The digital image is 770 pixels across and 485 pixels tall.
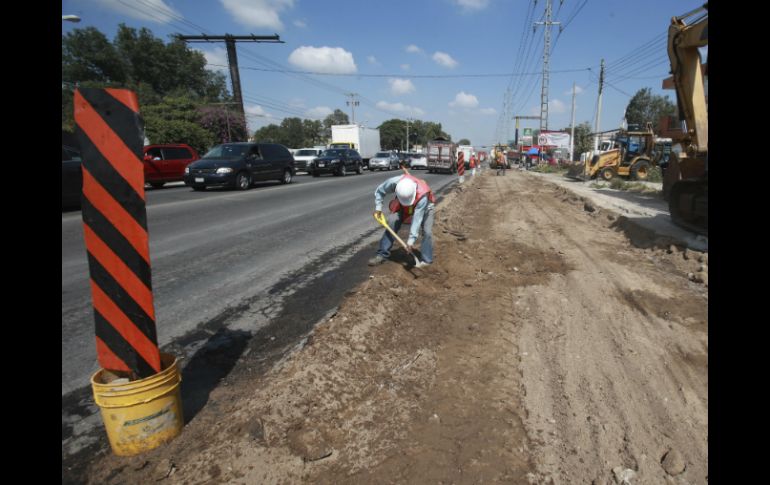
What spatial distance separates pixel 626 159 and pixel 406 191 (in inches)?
850

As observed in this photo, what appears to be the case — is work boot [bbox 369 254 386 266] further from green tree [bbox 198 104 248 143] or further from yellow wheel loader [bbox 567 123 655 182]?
green tree [bbox 198 104 248 143]

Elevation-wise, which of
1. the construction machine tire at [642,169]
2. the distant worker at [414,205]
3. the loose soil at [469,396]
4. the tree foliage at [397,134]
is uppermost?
the tree foliage at [397,134]

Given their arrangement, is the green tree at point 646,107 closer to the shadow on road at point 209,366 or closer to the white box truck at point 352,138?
the white box truck at point 352,138

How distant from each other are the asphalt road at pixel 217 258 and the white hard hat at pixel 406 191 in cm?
155

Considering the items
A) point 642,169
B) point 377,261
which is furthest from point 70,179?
point 642,169

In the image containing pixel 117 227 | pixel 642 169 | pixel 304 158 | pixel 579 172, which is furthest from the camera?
pixel 304 158

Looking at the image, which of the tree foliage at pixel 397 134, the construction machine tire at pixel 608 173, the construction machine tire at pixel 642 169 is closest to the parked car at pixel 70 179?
the construction machine tire at pixel 608 173

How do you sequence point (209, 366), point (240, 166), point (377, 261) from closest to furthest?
point (209, 366), point (377, 261), point (240, 166)

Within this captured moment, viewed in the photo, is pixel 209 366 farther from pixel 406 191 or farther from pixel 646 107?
pixel 646 107

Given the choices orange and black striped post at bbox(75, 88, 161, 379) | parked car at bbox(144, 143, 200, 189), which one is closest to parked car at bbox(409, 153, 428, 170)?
parked car at bbox(144, 143, 200, 189)

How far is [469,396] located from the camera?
2775 millimetres

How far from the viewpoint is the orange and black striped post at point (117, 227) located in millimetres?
1946

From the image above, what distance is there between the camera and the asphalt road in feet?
12.9
